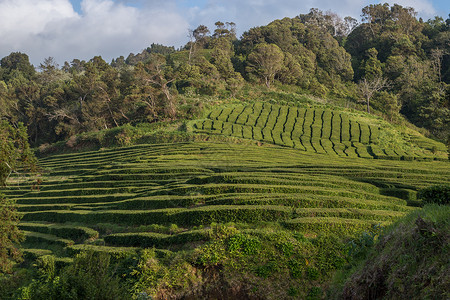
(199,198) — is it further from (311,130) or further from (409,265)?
(311,130)

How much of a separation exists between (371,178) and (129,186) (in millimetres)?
16778

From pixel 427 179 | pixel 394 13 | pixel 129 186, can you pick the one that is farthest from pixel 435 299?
pixel 394 13

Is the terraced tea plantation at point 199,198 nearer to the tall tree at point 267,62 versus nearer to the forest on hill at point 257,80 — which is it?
the forest on hill at point 257,80

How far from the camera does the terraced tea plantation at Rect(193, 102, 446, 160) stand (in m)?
36.7

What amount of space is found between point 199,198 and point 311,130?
84.8 feet

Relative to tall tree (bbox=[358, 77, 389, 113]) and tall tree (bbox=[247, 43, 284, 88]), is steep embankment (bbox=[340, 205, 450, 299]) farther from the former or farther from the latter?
tall tree (bbox=[247, 43, 284, 88])

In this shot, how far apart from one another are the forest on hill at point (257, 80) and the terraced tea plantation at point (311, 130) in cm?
524

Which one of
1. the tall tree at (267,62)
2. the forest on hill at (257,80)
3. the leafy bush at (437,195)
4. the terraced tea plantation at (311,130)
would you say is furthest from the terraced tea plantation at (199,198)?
the tall tree at (267,62)

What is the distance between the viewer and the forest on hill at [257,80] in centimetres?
5091

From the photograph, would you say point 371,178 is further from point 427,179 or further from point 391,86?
point 391,86

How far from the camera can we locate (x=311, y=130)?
41938 mm

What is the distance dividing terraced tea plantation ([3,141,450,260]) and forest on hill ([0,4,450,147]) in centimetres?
1906

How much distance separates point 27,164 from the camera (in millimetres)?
17656

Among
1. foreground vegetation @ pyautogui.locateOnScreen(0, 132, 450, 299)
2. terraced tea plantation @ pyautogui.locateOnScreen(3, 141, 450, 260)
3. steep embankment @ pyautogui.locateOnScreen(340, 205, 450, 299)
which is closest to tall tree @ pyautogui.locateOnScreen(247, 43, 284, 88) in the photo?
terraced tea plantation @ pyautogui.locateOnScreen(3, 141, 450, 260)
